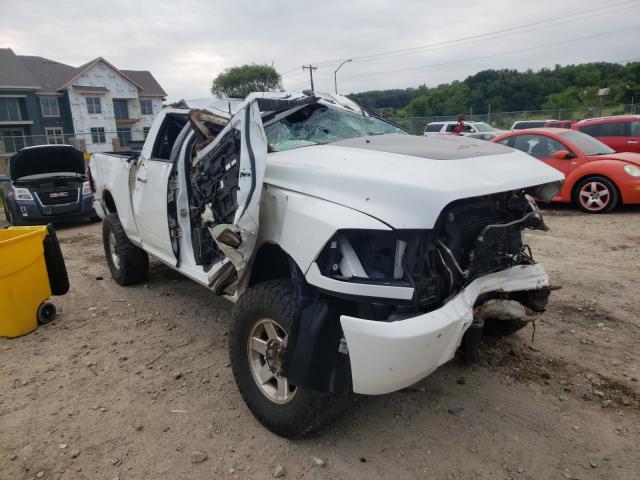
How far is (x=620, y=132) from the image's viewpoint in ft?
36.5

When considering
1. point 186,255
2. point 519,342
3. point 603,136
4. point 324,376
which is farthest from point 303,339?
point 603,136

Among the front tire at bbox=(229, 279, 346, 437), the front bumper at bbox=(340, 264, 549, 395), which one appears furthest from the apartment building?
the front bumper at bbox=(340, 264, 549, 395)

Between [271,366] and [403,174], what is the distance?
4.26 feet

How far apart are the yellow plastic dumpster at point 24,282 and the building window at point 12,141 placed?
32936mm

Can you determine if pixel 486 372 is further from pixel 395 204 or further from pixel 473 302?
pixel 395 204

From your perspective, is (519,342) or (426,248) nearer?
(426,248)

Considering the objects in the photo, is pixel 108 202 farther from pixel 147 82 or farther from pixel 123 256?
pixel 147 82

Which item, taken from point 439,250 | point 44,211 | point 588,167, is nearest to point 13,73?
point 44,211

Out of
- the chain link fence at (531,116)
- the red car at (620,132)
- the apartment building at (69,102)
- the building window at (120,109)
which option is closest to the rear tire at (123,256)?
the red car at (620,132)

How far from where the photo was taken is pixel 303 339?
2393mm

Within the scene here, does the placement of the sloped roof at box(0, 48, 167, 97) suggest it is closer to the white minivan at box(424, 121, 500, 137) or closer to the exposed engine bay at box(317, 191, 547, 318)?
the white minivan at box(424, 121, 500, 137)

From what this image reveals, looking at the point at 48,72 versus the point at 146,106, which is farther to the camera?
the point at 146,106

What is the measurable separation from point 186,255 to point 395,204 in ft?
7.45

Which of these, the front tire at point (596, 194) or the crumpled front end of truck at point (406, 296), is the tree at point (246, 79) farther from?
the crumpled front end of truck at point (406, 296)
